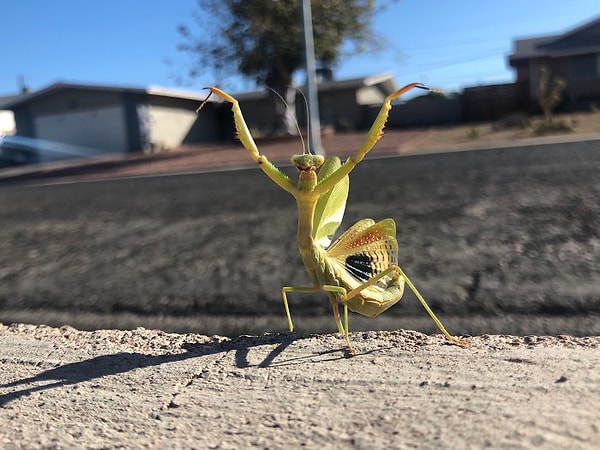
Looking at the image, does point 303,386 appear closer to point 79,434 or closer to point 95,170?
point 79,434

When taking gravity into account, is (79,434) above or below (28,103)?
below

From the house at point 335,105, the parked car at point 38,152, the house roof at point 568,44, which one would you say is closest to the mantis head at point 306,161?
the house at point 335,105

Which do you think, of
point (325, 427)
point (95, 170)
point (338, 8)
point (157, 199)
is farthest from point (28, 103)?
point (325, 427)

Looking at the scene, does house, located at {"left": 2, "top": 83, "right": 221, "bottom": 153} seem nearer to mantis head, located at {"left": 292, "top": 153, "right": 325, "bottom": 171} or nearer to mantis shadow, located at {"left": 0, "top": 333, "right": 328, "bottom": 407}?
mantis shadow, located at {"left": 0, "top": 333, "right": 328, "bottom": 407}

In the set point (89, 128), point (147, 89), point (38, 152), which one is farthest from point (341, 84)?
point (38, 152)

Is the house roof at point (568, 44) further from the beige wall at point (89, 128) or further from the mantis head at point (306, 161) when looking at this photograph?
the mantis head at point (306, 161)
